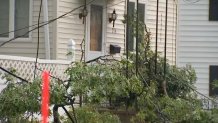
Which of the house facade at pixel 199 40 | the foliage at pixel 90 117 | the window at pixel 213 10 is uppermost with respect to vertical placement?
the window at pixel 213 10

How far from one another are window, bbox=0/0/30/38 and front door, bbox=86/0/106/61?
2023 mm

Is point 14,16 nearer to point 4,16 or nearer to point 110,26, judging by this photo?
point 4,16

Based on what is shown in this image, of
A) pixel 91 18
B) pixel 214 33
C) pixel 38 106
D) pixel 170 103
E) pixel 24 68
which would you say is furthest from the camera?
pixel 214 33

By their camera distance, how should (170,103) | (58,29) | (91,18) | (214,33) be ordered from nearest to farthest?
(170,103), (58,29), (91,18), (214,33)

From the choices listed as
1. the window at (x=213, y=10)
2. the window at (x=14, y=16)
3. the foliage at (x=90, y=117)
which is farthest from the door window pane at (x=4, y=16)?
the window at (x=213, y=10)

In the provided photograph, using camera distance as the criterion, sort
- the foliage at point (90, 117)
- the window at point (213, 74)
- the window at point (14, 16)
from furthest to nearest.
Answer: the window at point (213, 74)
the window at point (14, 16)
the foliage at point (90, 117)

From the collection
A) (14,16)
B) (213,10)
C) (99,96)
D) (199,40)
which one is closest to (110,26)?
(14,16)

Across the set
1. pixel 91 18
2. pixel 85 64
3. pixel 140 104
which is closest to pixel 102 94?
pixel 85 64

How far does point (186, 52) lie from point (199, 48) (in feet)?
1.67

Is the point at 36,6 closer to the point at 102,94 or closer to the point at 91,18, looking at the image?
the point at 91,18

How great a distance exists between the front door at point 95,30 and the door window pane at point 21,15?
200 centimetres

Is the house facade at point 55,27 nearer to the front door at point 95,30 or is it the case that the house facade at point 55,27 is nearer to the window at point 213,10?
the front door at point 95,30

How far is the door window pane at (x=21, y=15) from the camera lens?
54.6ft

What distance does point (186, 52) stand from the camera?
23.3m
